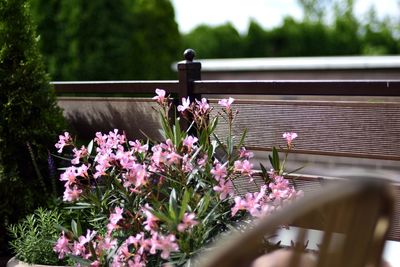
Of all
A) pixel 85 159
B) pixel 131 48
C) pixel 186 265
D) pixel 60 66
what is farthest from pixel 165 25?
pixel 186 265

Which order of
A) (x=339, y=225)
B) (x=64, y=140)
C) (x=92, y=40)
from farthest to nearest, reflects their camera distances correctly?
(x=92, y=40), (x=64, y=140), (x=339, y=225)

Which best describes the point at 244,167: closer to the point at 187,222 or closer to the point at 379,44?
the point at 187,222

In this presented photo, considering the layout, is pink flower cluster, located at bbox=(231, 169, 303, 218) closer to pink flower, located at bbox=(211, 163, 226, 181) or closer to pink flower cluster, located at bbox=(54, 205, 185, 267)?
pink flower, located at bbox=(211, 163, 226, 181)

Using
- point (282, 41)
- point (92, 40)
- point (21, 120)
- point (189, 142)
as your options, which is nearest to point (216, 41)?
point (282, 41)

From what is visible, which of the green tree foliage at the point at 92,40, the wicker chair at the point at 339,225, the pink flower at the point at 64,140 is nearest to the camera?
the wicker chair at the point at 339,225

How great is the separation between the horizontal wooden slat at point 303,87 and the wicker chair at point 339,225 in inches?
64.1

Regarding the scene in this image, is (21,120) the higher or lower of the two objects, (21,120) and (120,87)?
the lower

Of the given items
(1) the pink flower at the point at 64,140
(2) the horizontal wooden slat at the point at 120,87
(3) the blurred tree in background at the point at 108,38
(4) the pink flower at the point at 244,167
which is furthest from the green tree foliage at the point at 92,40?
(4) the pink flower at the point at 244,167

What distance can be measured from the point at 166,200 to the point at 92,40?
5.88m

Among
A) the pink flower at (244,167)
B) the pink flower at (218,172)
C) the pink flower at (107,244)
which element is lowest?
the pink flower at (107,244)

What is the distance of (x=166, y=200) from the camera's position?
3.06 meters

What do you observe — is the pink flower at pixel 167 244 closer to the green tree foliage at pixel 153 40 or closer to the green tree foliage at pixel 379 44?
the green tree foliage at pixel 153 40

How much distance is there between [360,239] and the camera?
122 centimetres

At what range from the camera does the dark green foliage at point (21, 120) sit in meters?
3.81
